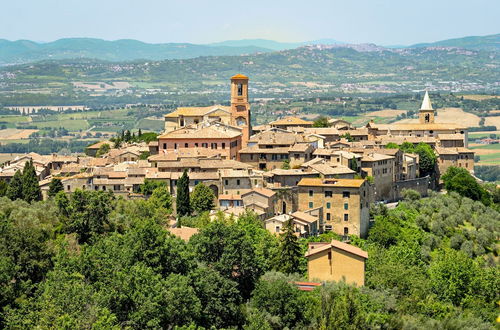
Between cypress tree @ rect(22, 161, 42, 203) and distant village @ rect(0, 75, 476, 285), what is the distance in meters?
1.76

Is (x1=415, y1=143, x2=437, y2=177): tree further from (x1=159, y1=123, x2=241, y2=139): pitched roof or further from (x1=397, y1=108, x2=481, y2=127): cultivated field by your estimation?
(x1=397, y1=108, x2=481, y2=127): cultivated field

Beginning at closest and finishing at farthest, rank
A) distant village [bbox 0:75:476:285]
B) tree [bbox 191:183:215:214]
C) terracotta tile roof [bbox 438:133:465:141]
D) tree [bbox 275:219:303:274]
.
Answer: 1. tree [bbox 275:219:303:274]
2. distant village [bbox 0:75:476:285]
3. tree [bbox 191:183:215:214]
4. terracotta tile roof [bbox 438:133:465:141]

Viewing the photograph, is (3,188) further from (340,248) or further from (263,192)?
(340,248)

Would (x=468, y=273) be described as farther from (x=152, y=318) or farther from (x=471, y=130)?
(x=471, y=130)

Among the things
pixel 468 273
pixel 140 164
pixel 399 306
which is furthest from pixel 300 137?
pixel 399 306

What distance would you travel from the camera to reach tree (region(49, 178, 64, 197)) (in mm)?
51606

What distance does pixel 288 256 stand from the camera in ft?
133

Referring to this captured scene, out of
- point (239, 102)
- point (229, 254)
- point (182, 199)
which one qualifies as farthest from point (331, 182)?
point (239, 102)

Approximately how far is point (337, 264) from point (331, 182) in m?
9.93

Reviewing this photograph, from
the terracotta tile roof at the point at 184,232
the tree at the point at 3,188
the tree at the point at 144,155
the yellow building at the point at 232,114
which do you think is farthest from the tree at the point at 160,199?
the yellow building at the point at 232,114

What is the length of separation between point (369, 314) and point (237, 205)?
16657mm

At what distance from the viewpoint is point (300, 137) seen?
201 ft

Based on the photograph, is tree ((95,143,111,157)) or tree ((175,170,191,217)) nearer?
tree ((175,170,191,217))

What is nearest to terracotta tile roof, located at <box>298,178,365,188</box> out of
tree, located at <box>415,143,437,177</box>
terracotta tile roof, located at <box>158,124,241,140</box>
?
terracotta tile roof, located at <box>158,124,241,140</box>
